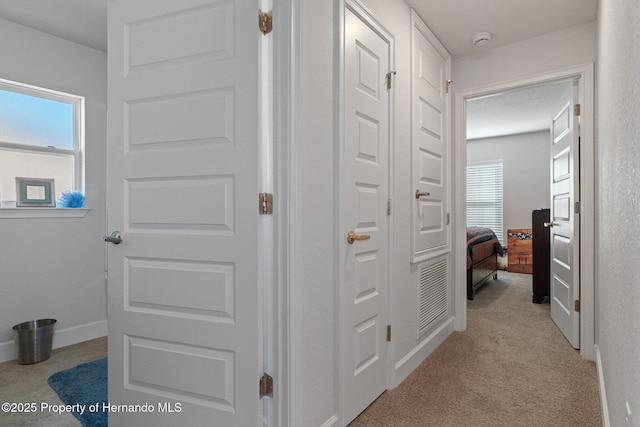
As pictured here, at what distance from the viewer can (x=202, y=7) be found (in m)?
1.56

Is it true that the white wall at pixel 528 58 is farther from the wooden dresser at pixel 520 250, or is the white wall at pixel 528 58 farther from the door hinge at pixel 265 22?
the wooden dresser at pixel 520 250

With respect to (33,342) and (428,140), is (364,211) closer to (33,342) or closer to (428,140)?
(428,140)

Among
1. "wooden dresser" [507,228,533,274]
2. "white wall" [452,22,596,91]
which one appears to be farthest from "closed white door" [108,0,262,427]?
"wooden dresser" [507,228,533,274]

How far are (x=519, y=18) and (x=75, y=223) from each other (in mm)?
3869

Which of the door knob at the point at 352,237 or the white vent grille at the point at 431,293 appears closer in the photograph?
the door knob at the point at 352,237

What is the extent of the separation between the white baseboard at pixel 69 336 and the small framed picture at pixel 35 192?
3.43ft

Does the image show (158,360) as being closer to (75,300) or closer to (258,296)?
(258,296)

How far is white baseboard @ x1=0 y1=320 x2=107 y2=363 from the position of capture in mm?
2646

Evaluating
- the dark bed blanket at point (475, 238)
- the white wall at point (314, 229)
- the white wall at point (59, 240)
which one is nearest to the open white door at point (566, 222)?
the dark bed blanket at point (475, 238)

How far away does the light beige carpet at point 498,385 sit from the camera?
6.13 ft

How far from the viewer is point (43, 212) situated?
2.85 meters

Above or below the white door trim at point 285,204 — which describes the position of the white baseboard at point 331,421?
below

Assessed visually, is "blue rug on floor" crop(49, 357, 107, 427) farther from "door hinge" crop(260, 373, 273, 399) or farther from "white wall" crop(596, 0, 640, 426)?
"white wall" crop(596, 0, 640, 426)

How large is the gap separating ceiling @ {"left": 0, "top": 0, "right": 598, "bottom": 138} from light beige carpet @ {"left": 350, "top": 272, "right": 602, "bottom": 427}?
2.49 m
